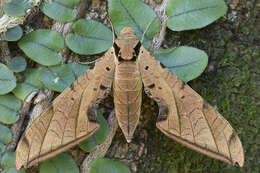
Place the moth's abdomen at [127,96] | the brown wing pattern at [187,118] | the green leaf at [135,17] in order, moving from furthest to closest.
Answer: the green leaf at [135,17], the moth's abdomen at [127,96], the brown wing pattern at [187,118]

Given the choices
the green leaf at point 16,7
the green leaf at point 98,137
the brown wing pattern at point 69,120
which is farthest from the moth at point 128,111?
the green leaf at point 16,7

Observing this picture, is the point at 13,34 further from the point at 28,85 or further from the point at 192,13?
the point at 192,13

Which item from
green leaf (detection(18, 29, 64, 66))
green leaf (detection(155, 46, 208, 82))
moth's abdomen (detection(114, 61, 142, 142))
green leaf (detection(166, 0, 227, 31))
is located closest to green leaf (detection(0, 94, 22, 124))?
green leaf (detection(18, 29, 64, 66))

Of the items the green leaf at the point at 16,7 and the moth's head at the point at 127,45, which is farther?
the green leaf at the point at 16,7

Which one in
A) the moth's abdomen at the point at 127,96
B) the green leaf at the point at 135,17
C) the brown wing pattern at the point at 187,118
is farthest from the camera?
the green leaf at the point at 135,17

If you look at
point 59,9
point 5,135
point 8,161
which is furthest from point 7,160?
point 59,9

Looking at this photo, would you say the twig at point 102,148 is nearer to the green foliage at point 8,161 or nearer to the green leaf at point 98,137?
the green leaf at point 98,137

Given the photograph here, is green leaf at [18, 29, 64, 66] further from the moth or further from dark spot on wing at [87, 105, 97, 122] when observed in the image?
dark spot on wing at [87, 105, 97, 122]
